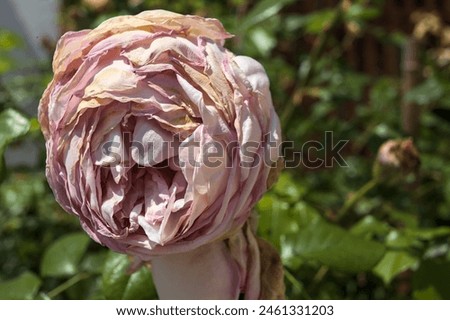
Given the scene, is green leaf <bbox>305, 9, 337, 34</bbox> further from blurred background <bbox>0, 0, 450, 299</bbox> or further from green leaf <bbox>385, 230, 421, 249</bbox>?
green leaf <bbox>385, 230, 421, 249</bbox>

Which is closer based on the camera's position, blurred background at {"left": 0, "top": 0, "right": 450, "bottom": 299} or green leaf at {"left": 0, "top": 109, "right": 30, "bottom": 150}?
green leaf at {"left": 0, "top": 109, "right": 30, "bottom": 150}

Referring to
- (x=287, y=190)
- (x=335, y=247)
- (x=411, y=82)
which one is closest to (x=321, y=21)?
(x=411, y=82)

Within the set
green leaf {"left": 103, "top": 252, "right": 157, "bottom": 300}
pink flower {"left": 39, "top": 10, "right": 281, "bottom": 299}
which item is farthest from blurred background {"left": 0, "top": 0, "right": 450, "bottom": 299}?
pink flower {"left": 39, "top": 10, "right": 281, "bottom": 299}

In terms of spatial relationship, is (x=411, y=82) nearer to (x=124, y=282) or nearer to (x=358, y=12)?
(x=358, y=12)

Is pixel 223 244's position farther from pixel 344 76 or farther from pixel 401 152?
pixel 344 76

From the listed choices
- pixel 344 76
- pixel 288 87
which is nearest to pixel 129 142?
pixel 344 76

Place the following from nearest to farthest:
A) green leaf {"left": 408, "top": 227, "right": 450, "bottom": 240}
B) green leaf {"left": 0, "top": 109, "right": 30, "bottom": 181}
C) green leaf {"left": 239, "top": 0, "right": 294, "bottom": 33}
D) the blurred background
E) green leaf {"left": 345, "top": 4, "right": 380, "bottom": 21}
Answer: green leaf {"left": 0, "top": 109, "right": 30, "bottom": 181} → the blurred background → green leaf {"left": 408, "top": 227, "right": 450, "bottom": 240} → green leaf {"left": 239, "top": 0, "right": 294, "bottom": 33} → green leaf {"left": 345, "top": 4, "right": 380, "bottom": 21}
